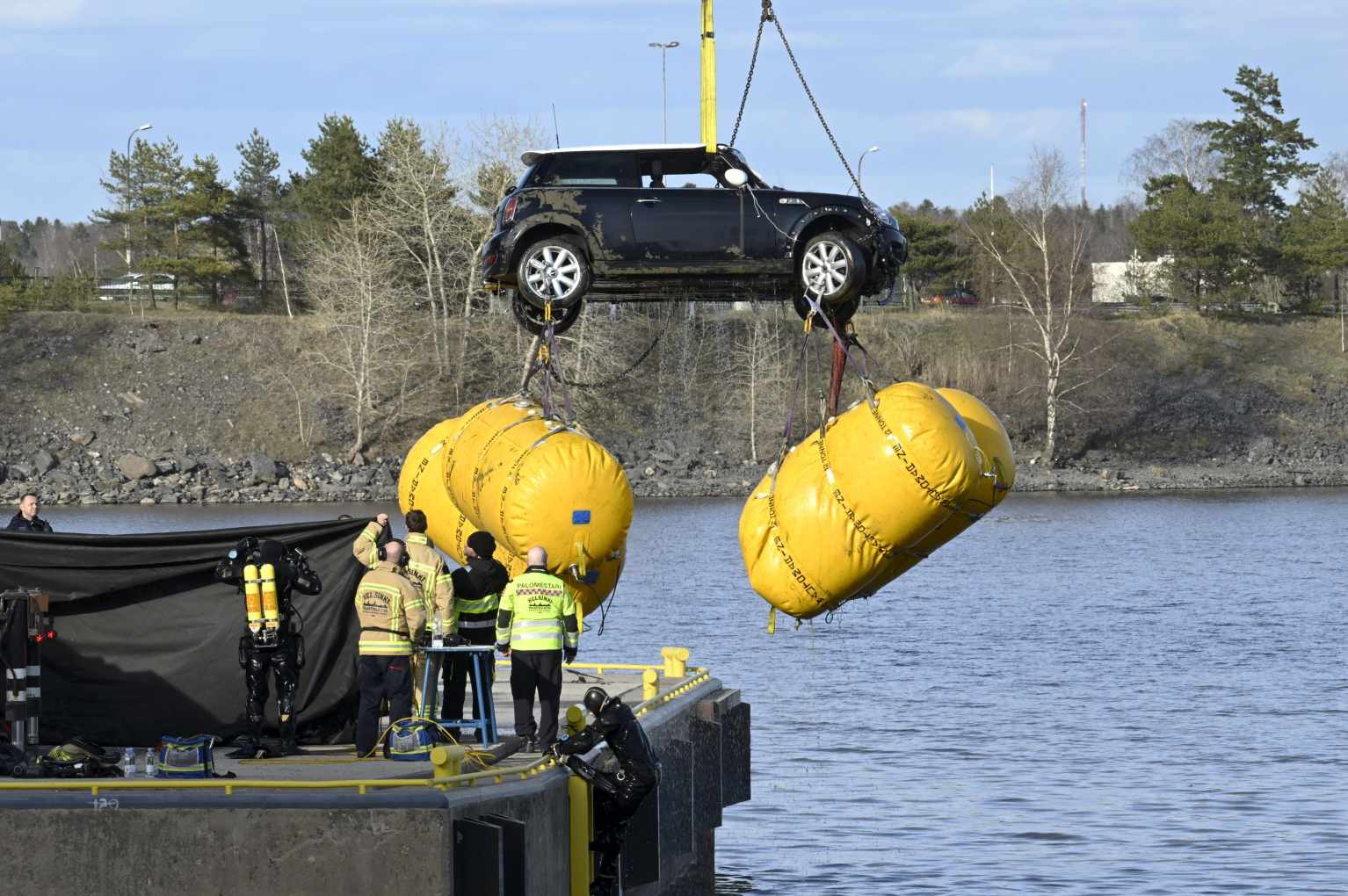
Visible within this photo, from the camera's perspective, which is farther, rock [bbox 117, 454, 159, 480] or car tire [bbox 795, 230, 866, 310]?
rock [bbox 117, 454, 159, 480]

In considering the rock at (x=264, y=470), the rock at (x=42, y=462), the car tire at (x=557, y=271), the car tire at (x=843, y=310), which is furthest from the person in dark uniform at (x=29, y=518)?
the rock at (x=42, y=462)

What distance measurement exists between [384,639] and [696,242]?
5118 mm

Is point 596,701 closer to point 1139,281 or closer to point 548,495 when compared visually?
point 548,495

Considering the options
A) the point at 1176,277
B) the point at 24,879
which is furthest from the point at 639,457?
the point at 24,879

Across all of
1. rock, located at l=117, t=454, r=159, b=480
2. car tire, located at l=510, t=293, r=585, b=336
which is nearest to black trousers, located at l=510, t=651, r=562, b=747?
car tire, located at l=510, t=293, r=585, b=336

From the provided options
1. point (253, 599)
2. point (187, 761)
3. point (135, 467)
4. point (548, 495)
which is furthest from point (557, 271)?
point (135, 467)

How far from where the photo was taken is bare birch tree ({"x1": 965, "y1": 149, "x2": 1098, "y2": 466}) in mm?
72062

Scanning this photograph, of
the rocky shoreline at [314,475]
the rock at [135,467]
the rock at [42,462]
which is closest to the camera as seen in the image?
the rocky shoreline at [314,475]

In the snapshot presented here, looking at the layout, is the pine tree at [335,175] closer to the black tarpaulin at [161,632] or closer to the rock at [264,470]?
the rock at [264,470]

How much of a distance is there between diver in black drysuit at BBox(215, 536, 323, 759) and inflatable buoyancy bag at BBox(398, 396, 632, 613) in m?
2.01

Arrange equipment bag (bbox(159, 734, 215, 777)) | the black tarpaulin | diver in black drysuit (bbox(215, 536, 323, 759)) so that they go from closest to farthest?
equipment bag (bbox(159, 734, 215, 777))
diver in black drysuit (bbox(215, 536, 323, 759))
the black tarpaulin

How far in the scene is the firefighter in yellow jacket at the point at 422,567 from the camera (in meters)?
14.3

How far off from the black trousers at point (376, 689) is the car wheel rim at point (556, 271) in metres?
4.60

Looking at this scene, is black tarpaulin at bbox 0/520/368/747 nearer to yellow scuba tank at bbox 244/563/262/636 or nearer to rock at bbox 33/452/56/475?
yellow scuba tank at bbox 244/563/262/636
